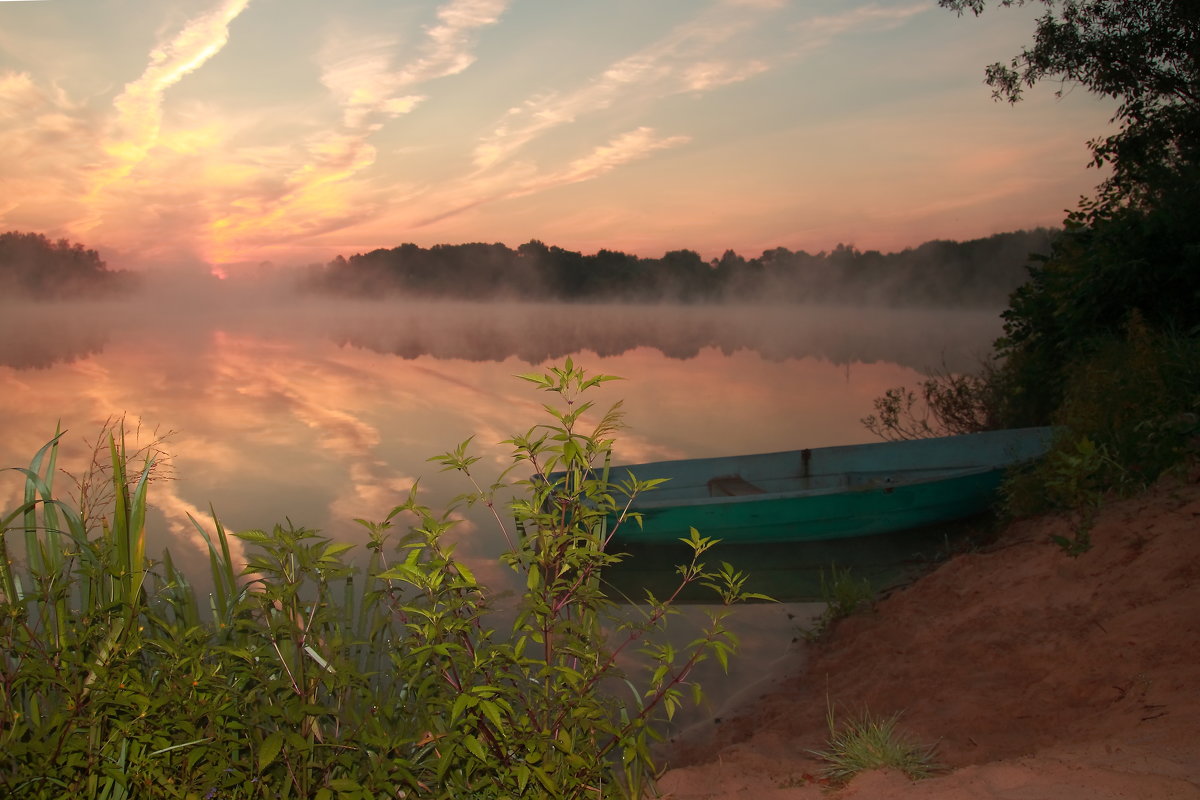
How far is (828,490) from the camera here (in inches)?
363

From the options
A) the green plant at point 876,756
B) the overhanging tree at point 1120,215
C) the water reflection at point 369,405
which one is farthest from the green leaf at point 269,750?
the overhanging tree at point 1120,215

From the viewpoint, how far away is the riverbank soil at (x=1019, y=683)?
3.14m

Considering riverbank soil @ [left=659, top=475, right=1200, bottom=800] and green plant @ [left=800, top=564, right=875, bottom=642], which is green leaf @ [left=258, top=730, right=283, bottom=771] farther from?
green plant @ [left=800, top=564, right=875, bottom=642]

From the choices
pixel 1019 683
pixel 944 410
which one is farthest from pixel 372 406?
pixel 1019 683

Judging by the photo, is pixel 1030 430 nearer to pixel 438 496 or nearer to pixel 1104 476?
pixel 1104 476

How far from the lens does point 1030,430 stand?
1115 cm

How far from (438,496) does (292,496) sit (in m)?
2.02

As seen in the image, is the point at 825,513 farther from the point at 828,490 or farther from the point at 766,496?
the point at 766,496

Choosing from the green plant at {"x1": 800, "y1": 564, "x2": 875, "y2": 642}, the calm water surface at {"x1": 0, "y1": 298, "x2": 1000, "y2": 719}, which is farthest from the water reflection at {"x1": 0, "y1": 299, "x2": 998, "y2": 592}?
the green plant at {"x1": 800, "y1": 564, "x2": 875, "y2": 642}

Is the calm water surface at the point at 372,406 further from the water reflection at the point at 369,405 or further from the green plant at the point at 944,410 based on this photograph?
the green plant at the point at 944,410

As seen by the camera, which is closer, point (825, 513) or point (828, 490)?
point (828, 490)

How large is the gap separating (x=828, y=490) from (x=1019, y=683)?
4596 mm

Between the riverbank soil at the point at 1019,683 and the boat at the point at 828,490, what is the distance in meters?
1.95

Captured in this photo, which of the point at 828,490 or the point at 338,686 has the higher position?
the point at 338,686
